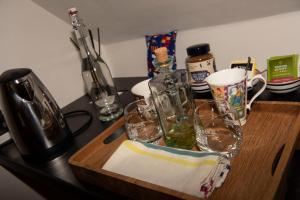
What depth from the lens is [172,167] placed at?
22.5 inches

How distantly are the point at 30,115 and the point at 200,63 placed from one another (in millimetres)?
559

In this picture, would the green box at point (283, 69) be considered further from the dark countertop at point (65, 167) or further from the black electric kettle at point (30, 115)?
the black electric kettle at point (30, 115)

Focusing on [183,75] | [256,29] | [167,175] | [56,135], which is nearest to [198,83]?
[183,75]

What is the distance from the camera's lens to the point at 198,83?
0.85m

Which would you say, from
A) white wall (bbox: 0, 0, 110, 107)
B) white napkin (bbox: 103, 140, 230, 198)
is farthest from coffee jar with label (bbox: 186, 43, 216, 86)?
white wall (bbox: 0, 0, 110, 107)

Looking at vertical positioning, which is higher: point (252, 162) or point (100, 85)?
point (100, 85)

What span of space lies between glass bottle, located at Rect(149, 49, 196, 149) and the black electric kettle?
353mm

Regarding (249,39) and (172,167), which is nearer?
(172,167)

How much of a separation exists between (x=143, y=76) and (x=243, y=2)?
2.11ft

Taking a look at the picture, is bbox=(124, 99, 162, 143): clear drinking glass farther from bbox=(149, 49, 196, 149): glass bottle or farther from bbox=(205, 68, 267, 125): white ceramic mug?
bbox=(205, 68, 267, 125): white ceramic mug

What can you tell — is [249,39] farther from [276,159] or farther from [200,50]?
[276,159]

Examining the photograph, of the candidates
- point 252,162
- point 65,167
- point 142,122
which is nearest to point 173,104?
point 142,122

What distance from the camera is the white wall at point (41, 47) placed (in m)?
1.05

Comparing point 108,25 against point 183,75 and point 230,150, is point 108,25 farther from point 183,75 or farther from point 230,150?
point 230,150
